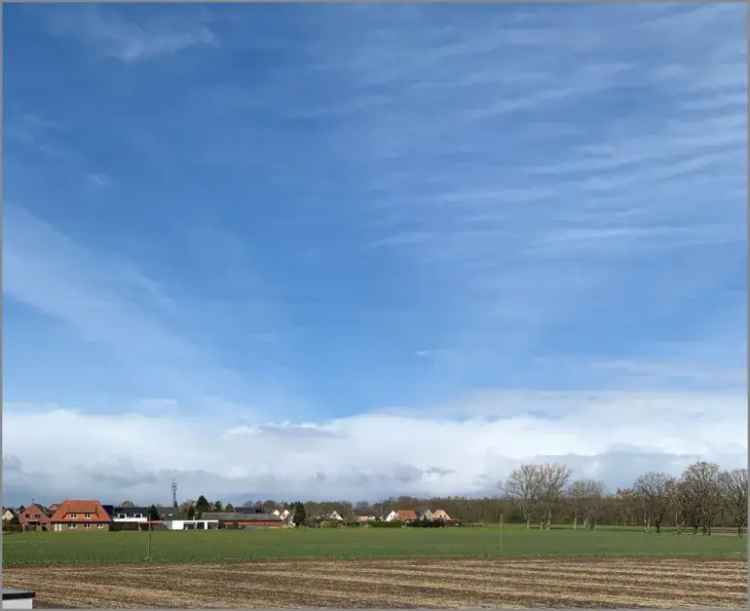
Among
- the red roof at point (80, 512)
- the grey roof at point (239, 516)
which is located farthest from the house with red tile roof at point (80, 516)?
the grey roof at point (239, 516)

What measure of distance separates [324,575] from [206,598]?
8.31 meters

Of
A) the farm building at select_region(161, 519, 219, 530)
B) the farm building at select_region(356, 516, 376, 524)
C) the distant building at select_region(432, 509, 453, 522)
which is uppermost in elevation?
the distant building at select_region(432, 509, 453, 522)

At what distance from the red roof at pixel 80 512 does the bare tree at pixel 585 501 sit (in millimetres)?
53214

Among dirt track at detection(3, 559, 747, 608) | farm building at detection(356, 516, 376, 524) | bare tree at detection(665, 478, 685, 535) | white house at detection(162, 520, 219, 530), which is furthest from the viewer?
farm building at detection(356, 516, 376, 524)

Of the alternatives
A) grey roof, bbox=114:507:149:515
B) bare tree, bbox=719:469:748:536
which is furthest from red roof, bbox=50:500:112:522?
bare tree, bbox=719:469:748:536

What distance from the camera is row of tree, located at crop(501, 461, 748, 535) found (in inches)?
3169

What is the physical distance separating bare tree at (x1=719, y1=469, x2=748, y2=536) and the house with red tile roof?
65.6m

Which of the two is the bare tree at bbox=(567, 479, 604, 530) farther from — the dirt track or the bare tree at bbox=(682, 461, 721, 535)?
the dirt track

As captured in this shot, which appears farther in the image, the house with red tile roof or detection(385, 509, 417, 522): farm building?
detection(385, 509, 417, 522): farm building

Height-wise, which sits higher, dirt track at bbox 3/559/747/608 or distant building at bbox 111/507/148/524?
dirt track at bbox 3/559/747/608

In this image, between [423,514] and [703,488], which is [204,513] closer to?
[423,514]

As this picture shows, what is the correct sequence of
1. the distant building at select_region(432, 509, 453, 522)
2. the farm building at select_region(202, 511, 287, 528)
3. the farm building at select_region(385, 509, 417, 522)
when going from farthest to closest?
the farm building at select_region(202, 511, 287, 528), the farm building at select_region(385, 509, 417, 522), the distant building at select_region(432, 509, 453, 522)

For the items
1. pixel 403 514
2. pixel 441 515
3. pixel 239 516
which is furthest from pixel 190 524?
pixel 441 515

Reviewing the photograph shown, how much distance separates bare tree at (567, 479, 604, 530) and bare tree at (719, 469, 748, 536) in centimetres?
1824
